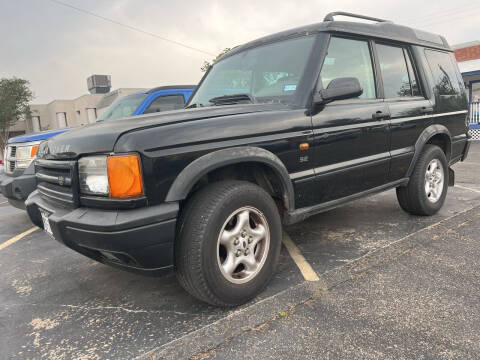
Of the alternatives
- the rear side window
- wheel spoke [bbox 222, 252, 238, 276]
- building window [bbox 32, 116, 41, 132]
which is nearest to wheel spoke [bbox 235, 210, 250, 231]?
wheel spoke [bbox 222, 252, 238, 276]

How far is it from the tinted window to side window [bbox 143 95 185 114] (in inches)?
133

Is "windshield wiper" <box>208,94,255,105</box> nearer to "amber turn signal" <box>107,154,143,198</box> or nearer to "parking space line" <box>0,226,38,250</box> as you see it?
"amber turn signal" <box>107,154,143,198</box>

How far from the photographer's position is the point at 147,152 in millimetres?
1973

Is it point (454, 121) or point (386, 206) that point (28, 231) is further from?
point (454, 121)

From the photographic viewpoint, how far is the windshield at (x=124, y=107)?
5.69 metres

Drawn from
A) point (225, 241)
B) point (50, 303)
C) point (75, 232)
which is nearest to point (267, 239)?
point (225, 241)

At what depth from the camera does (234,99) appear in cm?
302

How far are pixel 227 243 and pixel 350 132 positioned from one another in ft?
4.82

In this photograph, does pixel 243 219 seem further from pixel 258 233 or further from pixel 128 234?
pixel 128 234

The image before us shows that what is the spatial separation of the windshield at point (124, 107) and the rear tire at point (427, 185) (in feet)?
13.3

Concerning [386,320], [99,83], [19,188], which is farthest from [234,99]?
[99,83]

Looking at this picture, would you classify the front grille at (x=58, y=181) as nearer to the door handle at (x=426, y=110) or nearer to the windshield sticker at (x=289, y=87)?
the windshield sticker at (x=289, y=87)

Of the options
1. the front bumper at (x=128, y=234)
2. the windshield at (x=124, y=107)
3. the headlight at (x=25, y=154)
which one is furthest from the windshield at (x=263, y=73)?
the headlight at (x=25, y=154)

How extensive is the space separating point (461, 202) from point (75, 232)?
4597mm
